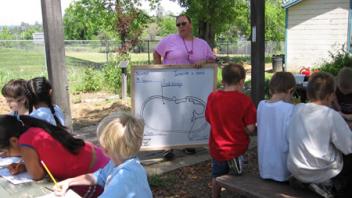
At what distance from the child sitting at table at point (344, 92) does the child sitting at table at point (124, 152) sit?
98.2 inches

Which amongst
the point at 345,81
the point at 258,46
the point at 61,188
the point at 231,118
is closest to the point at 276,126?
the point at 231,118

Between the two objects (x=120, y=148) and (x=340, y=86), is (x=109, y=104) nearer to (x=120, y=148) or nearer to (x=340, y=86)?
(x=340, y=86)

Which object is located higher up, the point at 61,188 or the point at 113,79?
the point at 61,188

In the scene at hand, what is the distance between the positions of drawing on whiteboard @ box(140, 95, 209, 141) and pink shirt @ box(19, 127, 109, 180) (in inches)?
94.4

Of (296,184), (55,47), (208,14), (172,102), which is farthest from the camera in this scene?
(208,14)

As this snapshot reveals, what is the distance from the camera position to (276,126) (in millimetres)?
3596

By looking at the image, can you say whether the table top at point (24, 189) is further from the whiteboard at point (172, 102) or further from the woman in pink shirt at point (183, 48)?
the woman in pink shirt at point (183, 48)

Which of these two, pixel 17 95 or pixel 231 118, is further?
pixel 231 118

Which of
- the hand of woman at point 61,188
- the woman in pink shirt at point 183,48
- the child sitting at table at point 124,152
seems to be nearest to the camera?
the child sitting at table at point 124,152

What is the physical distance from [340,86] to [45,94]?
2688 millimetres

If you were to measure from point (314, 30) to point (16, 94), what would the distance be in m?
17.1

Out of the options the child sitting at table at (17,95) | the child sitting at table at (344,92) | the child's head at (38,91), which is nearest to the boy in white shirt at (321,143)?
the child sitting at table at (344,92)

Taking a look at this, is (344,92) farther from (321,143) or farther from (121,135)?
A: (121,135)

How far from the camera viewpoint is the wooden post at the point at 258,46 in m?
5.96
